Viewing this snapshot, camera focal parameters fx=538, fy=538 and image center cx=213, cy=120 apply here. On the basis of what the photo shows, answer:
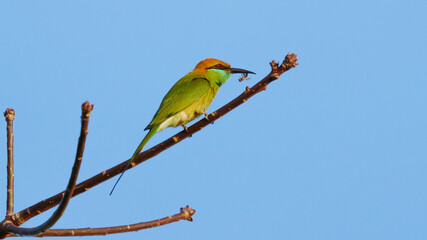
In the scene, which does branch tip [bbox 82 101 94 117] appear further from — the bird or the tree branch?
the bird

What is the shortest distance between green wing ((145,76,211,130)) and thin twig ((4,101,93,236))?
167 centimetres

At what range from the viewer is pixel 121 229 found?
166 centimetres

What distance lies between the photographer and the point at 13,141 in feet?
6.26

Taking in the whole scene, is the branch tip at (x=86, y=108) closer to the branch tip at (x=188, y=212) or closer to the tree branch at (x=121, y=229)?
the tree branch at (x=121, y=229)

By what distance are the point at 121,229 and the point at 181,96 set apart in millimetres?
2094

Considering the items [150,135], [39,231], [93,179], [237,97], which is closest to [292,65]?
[237,97]

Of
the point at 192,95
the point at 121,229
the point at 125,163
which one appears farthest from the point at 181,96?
the point at 121,229

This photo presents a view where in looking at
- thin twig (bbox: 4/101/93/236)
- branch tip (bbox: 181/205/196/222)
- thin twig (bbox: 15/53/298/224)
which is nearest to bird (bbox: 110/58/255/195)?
thin twig (bbox: 15/53/298/224)

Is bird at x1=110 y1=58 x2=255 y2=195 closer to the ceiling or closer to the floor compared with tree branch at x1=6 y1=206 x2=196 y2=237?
closer to the ceiling

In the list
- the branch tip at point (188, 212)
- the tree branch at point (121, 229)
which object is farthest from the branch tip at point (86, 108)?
the branch tip at point (188, 212)

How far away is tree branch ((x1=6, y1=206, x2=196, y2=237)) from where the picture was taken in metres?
1.58

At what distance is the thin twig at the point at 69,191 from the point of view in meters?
1.12

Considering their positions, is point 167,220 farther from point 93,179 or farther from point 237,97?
point 237,97

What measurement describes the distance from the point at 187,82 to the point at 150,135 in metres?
1.04
